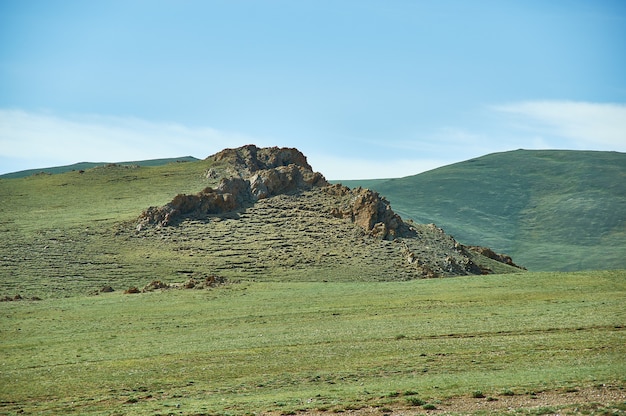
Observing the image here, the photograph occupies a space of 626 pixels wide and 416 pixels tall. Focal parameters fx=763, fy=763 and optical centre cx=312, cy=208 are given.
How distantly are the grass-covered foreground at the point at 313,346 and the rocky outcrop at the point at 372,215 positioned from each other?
850 inches

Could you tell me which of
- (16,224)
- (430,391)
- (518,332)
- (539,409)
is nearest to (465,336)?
(518,332)

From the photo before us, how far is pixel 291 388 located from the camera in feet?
107

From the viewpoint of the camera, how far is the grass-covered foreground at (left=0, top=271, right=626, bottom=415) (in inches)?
1198

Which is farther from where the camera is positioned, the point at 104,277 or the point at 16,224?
the point at 16,224

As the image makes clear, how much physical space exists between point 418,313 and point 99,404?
95.7ft

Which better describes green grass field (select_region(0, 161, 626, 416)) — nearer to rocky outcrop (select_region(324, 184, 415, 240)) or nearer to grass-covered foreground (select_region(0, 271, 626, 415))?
grass-covered foreground (select_region(0, 271, 626, 415))

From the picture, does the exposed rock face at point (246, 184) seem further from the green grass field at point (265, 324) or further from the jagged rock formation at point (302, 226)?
the green grass field at point (265, 324)

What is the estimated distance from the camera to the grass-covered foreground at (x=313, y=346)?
99.8 ft

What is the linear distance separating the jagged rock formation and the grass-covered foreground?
14.6 m

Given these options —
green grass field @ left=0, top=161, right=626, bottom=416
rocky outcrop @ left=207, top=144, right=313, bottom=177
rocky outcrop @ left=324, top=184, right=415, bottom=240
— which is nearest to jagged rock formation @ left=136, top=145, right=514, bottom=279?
rocky outcrop @ left=324, top=184, right=415, bottom=240

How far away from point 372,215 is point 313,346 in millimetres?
52888

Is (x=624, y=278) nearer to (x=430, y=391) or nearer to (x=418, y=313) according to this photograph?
(x=418, y=313)

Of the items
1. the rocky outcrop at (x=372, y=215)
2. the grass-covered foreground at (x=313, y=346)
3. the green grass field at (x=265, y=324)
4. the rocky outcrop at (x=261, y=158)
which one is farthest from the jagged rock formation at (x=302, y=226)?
the grass-covered foreground at (x=313, y=346)

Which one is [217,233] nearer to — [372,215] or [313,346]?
[372,215]
